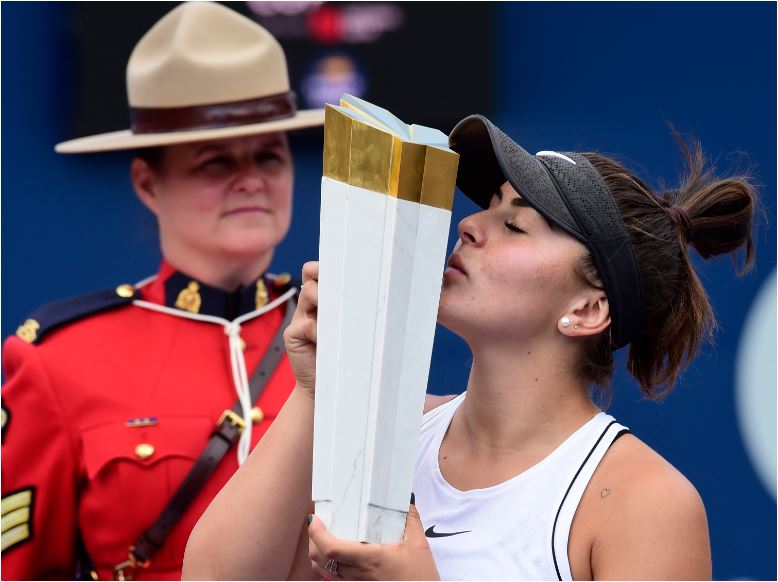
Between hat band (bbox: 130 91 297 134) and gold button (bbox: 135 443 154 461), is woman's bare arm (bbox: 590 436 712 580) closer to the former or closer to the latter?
gold button (bbox: 135 443 154 461)

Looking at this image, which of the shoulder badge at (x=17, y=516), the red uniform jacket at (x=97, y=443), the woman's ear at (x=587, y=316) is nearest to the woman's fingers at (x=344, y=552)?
the woman's ear at (x=587, y=316)

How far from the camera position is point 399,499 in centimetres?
142

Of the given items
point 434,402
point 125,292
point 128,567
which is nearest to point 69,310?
point 125,292

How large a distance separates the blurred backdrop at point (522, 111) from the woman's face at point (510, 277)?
1.51m

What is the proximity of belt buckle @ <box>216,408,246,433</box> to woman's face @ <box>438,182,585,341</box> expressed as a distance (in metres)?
1.00

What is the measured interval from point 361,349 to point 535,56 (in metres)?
1.99

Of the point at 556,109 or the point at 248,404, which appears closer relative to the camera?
the point at 248,404

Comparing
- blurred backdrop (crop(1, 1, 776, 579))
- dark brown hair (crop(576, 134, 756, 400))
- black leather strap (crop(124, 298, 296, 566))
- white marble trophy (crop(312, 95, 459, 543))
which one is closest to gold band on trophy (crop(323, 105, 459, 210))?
white marble trophy (crop(312, 95, 459, 543))

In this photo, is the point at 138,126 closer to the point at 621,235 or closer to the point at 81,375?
the point at 81,375

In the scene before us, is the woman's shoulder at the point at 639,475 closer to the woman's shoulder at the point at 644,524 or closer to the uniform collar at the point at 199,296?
the woman's shoulder at the point at 644,524

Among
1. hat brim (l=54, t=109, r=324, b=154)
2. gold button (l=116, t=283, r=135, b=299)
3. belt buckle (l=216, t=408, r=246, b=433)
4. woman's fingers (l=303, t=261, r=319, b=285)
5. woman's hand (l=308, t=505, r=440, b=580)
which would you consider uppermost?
woman's fingers (l=303, t=261, r=319, b=285)

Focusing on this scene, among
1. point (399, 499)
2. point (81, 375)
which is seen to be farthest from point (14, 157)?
point (399, 499)

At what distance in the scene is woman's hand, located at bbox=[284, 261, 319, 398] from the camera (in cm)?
155

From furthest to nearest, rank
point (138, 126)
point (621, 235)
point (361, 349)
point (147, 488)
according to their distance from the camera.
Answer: point (138, 126) < point (147, 488) < point (621, 235) < point (361, 349)
